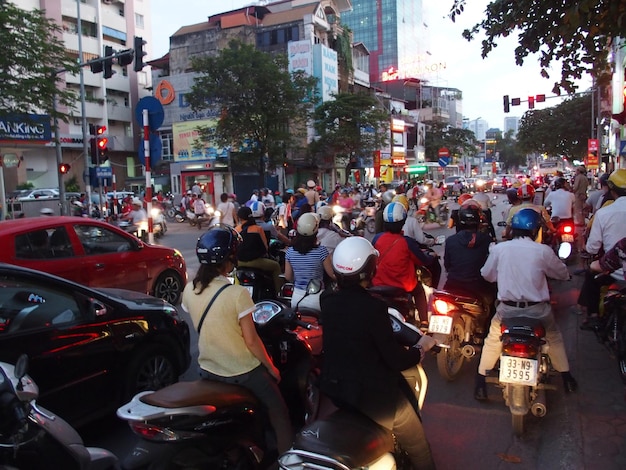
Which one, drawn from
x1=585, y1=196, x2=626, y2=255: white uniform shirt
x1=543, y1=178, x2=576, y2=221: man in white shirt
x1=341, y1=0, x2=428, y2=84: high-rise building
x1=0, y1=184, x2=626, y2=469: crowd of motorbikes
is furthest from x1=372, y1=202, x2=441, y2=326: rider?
x1=341, y1=0, x2=428, y2=84: high-rise building

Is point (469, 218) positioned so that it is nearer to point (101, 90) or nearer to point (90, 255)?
point (90, 255)

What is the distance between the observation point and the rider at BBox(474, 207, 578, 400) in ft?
14.3

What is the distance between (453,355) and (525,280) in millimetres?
1341

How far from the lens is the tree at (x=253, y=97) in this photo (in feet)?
91.2

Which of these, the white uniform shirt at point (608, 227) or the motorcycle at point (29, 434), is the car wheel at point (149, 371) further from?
the white uniform shirt at point (608, 227)

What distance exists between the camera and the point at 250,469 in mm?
3221

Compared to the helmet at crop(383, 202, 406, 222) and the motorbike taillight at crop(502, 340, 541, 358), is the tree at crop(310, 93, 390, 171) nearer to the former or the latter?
the helmet at crop(383, 202, 406, 222)

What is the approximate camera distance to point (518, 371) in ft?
13.3

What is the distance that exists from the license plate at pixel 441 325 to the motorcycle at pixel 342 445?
224 cm

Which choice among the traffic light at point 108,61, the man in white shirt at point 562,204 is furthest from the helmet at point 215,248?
the traffic light at point 108,61

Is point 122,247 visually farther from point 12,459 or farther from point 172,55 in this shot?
point 172,55

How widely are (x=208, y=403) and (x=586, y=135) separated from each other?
49.9 m

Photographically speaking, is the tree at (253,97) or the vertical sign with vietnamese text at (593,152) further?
the vertical sign with vietnamese text at (593,152)

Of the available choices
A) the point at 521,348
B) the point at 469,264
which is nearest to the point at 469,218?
the point at 469,264
